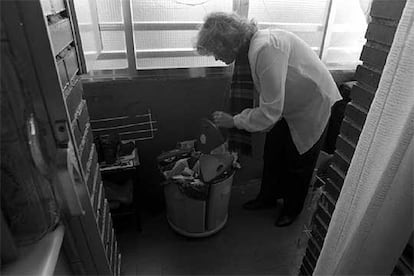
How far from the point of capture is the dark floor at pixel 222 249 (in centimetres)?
160

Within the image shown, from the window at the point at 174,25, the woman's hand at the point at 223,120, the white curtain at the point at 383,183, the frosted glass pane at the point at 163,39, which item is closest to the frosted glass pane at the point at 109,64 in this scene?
the window at the point at 174,25

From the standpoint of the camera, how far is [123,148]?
5.51ft

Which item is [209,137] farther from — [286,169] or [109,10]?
[109,10]

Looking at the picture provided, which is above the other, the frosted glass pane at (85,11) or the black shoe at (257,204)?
the frosted glass pane at (85,11)

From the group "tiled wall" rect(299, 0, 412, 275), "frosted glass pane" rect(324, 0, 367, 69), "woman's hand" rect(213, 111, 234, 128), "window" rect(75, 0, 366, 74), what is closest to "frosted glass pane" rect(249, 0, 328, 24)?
"window" rect(75, 0, 366, 74)

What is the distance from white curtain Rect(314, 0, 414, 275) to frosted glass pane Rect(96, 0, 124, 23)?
4.38ft

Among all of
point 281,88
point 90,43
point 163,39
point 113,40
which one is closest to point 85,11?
point 90,43

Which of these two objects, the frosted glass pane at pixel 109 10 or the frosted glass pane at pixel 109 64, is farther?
the frosted glass pane at pixel 109 64

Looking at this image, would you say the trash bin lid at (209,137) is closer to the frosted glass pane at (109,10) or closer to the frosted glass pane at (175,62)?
the frosted glass pane at (175,62)

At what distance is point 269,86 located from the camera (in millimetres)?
1370

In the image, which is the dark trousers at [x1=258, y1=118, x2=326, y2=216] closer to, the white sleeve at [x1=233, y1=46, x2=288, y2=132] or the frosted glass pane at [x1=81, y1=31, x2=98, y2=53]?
the white sleeve at [x1=233, y1=46, x2=288, y2=132]

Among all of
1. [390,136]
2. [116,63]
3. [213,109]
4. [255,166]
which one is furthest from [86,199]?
[255,166]

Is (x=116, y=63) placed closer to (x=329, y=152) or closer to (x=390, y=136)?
(x=390, y=136)

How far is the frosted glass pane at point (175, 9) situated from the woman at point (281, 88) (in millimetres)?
213
